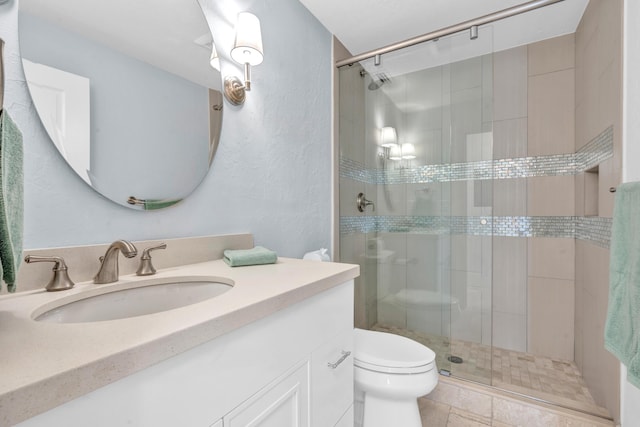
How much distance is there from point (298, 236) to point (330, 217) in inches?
16.8

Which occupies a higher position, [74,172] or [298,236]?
[74,172]

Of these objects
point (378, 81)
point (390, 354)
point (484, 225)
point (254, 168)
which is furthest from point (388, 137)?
point (390, 354)

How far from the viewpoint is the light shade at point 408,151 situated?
210 centimetres

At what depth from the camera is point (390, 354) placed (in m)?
1.46

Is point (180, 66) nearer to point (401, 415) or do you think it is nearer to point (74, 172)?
point (74, 172)

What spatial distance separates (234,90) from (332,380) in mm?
1209

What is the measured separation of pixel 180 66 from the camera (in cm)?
115

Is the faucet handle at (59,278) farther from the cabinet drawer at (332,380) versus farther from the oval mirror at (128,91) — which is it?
the cabinet drawer at (332,380)

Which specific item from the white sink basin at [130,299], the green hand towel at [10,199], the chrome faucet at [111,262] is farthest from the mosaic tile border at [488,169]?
the green hand towel at [10,199]

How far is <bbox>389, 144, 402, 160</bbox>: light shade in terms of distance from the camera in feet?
7.05

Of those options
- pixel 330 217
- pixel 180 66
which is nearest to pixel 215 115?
pixel 180 66

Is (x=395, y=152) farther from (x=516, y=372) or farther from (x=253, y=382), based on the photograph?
(x=253, y=382)

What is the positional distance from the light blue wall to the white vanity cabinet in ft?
1.89

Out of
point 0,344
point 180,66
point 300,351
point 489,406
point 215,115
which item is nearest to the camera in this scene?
point 0,344
